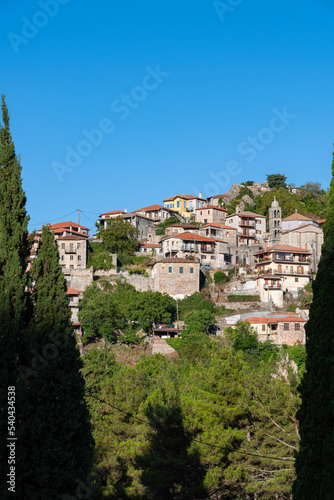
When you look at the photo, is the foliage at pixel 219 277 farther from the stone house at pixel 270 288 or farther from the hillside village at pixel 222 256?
the stone house at pixel 270 288

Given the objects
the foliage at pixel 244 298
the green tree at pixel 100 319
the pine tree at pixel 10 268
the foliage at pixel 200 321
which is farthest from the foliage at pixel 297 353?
the pine tree at pixel 10 268

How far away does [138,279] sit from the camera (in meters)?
63.6

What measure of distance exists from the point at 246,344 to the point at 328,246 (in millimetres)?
34678

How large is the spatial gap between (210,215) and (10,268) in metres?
77.2

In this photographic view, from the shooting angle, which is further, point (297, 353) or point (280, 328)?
point (280, 328)

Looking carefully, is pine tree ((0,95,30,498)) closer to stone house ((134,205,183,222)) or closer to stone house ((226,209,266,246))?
stone house ((226,209,266,246))

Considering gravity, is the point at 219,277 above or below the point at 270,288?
above

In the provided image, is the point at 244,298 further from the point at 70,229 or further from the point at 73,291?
the point at 70,229

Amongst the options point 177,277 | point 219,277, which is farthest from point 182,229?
point 177,277

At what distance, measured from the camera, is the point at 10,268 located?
12.8 m

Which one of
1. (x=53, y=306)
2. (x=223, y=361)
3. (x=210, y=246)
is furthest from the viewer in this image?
(x=210, y=246)

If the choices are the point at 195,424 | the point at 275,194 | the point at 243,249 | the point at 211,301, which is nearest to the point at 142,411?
the point at 195,424

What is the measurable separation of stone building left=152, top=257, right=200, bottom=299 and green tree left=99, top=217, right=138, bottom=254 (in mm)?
12940

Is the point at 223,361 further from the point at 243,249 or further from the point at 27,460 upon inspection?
the point at 243,249
